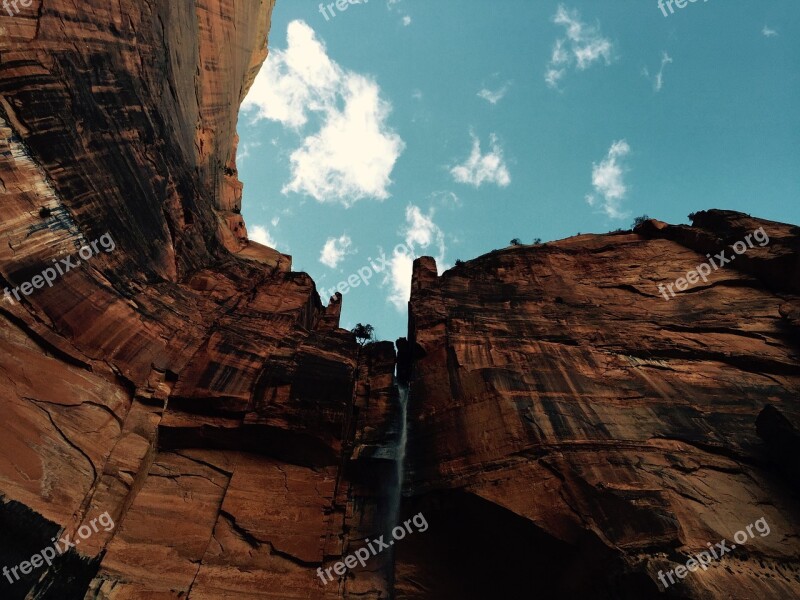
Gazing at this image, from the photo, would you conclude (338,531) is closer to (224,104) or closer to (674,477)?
(674,477)

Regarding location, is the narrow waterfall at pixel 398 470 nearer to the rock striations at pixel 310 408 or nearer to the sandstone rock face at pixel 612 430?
the rock striations at pixel 310 408

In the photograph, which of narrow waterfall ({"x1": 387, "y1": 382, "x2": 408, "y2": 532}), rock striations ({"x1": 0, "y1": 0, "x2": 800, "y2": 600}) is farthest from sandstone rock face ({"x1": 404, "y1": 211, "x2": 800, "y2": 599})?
narrow waterfall ({"x1": 387, "y1": 382, "x2": 408, "y2": 532})

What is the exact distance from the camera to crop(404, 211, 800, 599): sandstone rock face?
12.1 m

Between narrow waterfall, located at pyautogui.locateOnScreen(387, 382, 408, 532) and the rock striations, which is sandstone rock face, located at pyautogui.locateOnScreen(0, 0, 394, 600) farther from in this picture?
narrow waterfall, located at pyautogui.locateOnScreen(387, 382, 408, 532)

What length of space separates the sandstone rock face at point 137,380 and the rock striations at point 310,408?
83mm

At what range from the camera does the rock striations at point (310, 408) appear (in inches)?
500

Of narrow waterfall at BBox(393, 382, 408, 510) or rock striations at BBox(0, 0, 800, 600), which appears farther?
narrow waterfall at BBox(393, 382, 408, 510)

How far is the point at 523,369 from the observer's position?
1808cm

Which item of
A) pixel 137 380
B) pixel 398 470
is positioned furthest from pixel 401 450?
pixel 137 380

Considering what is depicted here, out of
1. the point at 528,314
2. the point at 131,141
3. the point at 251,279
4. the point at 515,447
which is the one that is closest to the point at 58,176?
the point at 131,141

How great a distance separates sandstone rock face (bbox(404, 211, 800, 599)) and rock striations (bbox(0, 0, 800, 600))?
0.09m

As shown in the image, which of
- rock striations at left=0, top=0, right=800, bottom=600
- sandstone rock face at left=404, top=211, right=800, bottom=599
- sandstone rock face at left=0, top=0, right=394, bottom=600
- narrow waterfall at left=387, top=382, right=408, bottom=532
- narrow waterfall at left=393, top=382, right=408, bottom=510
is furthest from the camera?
narrow waterfall at left=393, top=382, right=408, bottom=510

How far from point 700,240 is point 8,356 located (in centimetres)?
3021

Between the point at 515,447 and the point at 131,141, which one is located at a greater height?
the point at 131,141
